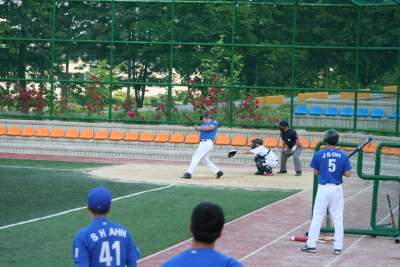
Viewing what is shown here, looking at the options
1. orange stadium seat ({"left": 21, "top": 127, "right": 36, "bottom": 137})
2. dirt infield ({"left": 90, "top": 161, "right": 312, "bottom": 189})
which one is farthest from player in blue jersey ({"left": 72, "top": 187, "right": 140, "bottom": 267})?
orange stadium seat ({"left": 21, "top": 127, "right": 36, "bottom": 137})

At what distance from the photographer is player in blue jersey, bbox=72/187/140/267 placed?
24.2ft

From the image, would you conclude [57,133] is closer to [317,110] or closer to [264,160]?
[264,160]

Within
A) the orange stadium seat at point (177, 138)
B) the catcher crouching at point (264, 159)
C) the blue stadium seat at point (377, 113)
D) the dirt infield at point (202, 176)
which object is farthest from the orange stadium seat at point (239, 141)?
the blue stadium seat at point (377, 113)

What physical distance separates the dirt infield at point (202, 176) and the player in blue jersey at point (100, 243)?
14926mm

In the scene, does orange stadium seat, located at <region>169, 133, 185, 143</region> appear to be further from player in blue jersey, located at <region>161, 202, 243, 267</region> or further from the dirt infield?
player in blue jersey, located at <region>161, 202, 243, 267</region>

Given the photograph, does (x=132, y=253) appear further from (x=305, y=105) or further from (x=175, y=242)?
(x=305, y=105)

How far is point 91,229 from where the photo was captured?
7438 millimetres

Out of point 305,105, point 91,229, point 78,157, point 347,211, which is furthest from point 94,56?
point 91,229

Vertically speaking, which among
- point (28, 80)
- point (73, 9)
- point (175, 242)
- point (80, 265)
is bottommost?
point (175, 242)

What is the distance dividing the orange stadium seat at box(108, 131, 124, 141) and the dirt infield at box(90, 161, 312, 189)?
7.58ft

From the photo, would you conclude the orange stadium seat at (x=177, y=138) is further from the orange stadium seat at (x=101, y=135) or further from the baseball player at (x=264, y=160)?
the baseball player at (x=264, y=160)

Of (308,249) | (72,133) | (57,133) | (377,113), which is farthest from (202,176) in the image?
(308,249)

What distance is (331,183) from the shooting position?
44.9 feet

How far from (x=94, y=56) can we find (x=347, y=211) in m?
14.2
